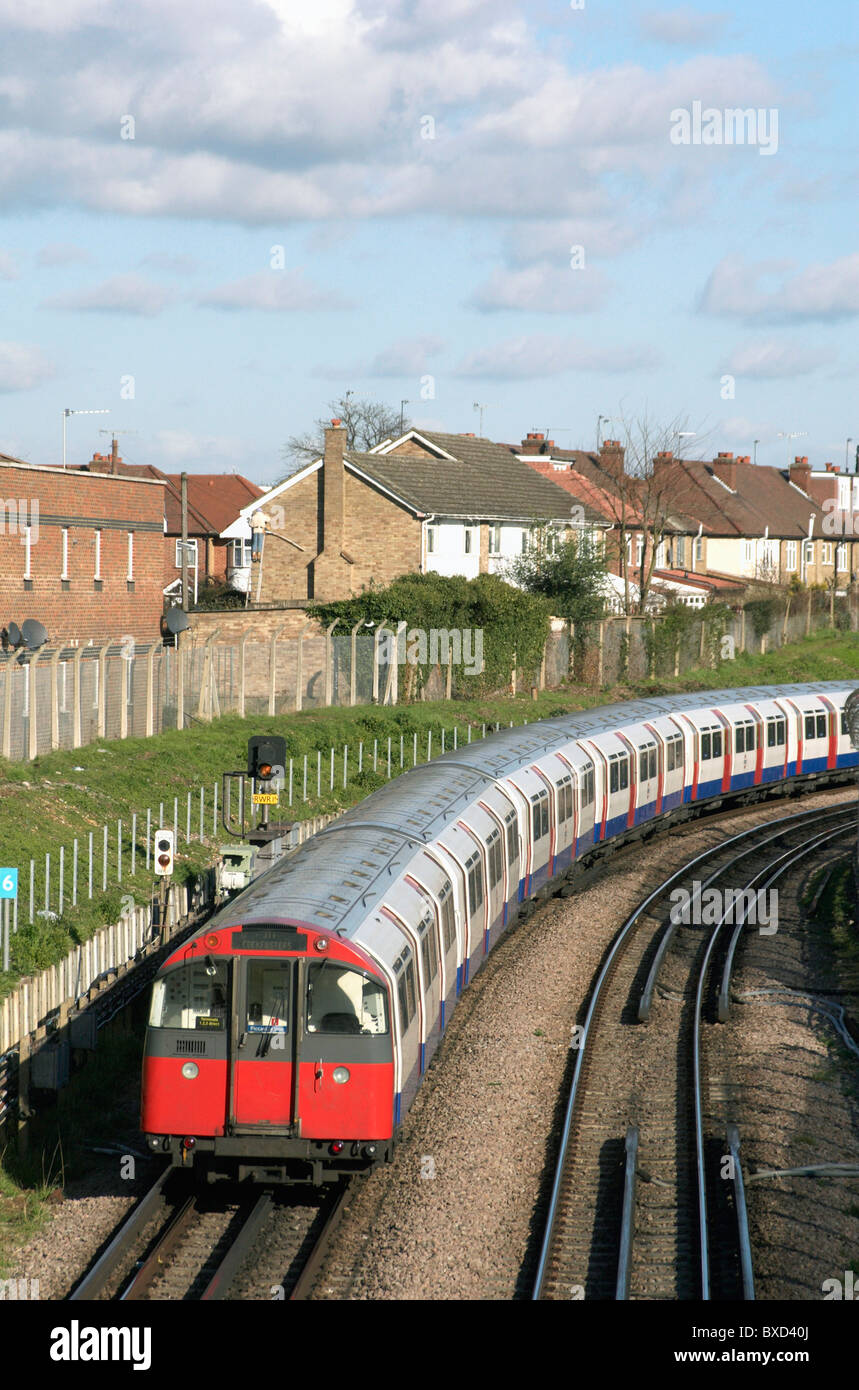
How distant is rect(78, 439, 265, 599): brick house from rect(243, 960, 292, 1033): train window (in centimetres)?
4774

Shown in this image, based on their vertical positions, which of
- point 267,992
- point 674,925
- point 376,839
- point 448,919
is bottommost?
point 674,925

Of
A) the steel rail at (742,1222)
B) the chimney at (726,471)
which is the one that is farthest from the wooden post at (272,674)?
the chimney at (726,471)

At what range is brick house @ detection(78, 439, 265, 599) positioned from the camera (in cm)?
6328

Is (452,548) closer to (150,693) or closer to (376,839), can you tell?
(150,693)

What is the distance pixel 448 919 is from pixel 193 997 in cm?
427

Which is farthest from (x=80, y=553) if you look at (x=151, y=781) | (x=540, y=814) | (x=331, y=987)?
(x=331, y=987)

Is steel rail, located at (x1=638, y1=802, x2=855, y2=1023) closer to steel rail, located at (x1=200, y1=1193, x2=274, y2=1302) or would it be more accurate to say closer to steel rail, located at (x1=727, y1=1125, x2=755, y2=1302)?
steel rail, located at (x1=727, y1=1125, x2=755, y2=1302)

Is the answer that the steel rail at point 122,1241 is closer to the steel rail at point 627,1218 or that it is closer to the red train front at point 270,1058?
the red train front at point 270,1058

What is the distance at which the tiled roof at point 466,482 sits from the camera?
50562 millimetres

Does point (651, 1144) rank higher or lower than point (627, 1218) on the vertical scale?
lower

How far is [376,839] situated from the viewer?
1591 centimetres

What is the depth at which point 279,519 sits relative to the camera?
5222cm

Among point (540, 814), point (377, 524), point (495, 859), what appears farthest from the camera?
point (377, 524)

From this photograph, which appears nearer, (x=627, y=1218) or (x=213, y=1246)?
(x=213, y=1246)
